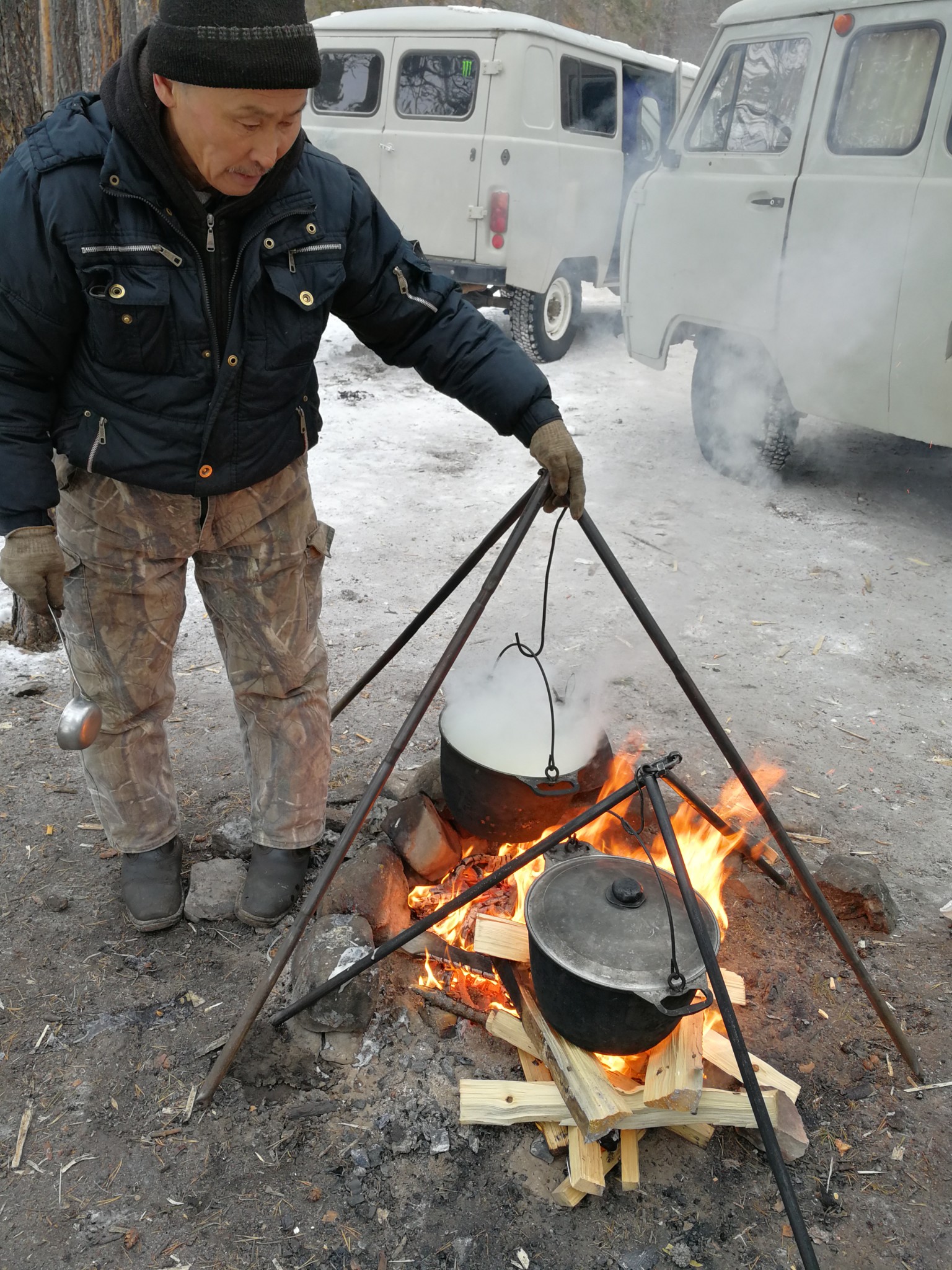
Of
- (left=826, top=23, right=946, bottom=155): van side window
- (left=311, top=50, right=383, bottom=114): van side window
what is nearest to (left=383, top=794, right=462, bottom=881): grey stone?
(left=826, top=23, right=946, bottom=155): van side window

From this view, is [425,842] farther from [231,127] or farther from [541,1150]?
[231,127]

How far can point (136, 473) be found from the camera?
7.23 feet

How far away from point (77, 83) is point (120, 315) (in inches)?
112

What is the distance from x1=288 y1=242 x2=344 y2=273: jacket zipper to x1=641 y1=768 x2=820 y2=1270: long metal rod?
1.45m

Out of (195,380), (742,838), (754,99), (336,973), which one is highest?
(754,99)

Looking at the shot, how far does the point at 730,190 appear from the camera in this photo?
5887 millimetres

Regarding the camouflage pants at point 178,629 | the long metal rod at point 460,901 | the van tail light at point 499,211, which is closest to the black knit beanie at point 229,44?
the camouflage pants at point 178,629

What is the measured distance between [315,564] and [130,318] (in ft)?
3.03

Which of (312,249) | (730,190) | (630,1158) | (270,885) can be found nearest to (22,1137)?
(270,885)

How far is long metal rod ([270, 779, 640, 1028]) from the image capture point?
2.11m

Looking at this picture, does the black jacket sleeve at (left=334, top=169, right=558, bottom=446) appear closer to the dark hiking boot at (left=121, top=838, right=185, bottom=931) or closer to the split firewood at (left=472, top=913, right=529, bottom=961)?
the split firewood at (left=472, top=913, right=529, bottom=961)

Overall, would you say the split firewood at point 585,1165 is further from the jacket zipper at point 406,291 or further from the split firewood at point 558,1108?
the jacket zipper at point 406,291

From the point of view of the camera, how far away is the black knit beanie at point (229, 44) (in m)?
1.74

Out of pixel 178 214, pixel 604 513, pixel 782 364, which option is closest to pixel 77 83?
pixel 178 214
